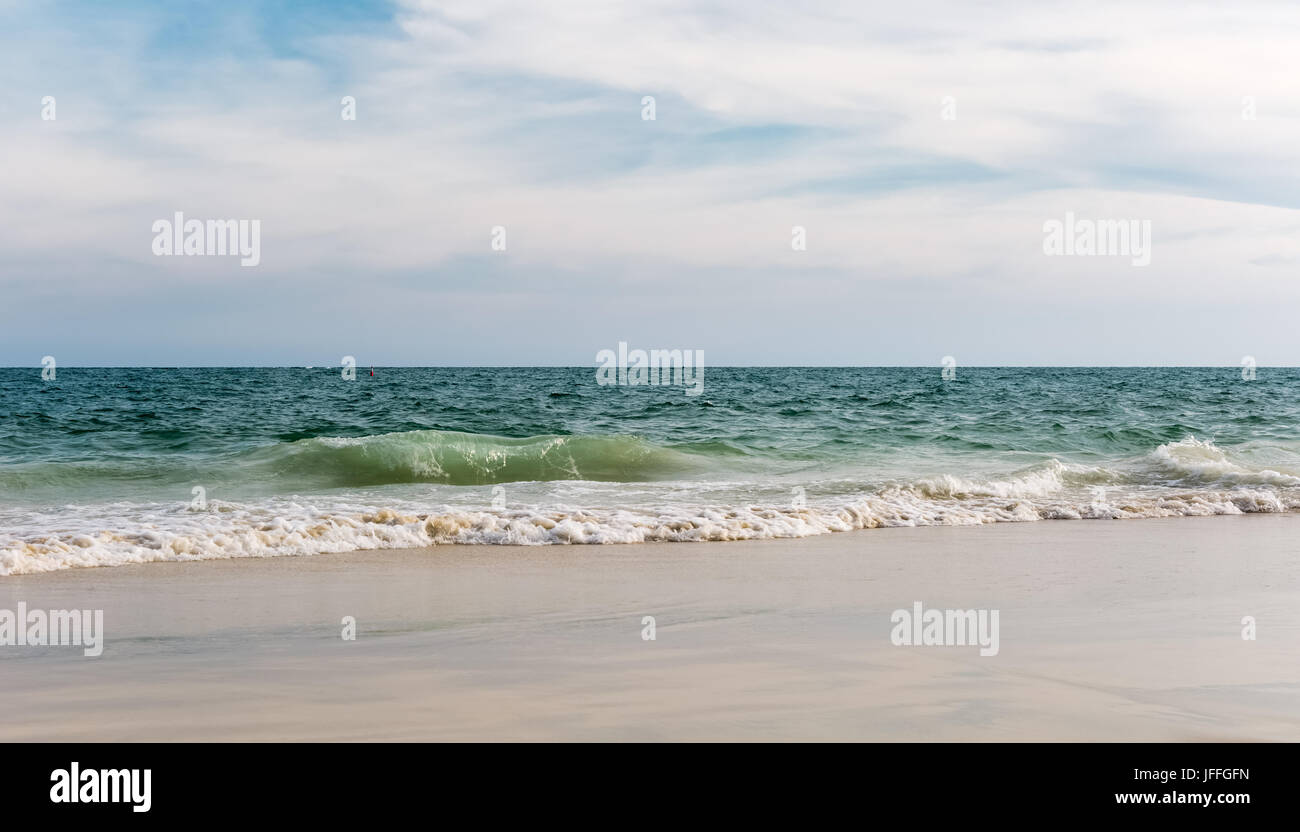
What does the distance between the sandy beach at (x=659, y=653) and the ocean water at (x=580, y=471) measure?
5.18 feet

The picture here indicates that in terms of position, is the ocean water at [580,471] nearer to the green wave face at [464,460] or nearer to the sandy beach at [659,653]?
the green wave face at [464,460]

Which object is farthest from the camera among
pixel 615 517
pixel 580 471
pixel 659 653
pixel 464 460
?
pixel 464 460

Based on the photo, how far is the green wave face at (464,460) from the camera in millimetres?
17059

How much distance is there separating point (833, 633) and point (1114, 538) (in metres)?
5.81

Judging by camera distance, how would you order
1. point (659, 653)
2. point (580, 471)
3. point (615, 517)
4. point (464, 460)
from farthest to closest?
point (464, 460) → point (580, 471) → point (615, 517) → point (659, 653)

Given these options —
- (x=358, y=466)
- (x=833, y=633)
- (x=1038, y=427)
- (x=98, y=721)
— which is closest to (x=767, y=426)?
(x=1038, y=427)

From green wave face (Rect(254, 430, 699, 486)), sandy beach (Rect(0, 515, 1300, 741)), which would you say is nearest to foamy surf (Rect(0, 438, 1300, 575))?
sandy beach (Rect(0, 515, 1300, 741))

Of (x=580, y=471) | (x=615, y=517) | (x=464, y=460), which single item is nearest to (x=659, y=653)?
(x=615, y=517)

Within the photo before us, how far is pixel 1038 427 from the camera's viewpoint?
24.0 m

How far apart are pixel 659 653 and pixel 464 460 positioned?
1336 centimetres

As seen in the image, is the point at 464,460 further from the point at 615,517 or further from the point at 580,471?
the point at 615,517

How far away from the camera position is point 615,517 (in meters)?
10.8

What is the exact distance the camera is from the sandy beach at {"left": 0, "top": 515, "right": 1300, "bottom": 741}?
4.03m

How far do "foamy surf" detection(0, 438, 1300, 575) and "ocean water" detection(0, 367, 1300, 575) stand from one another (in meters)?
0.03
